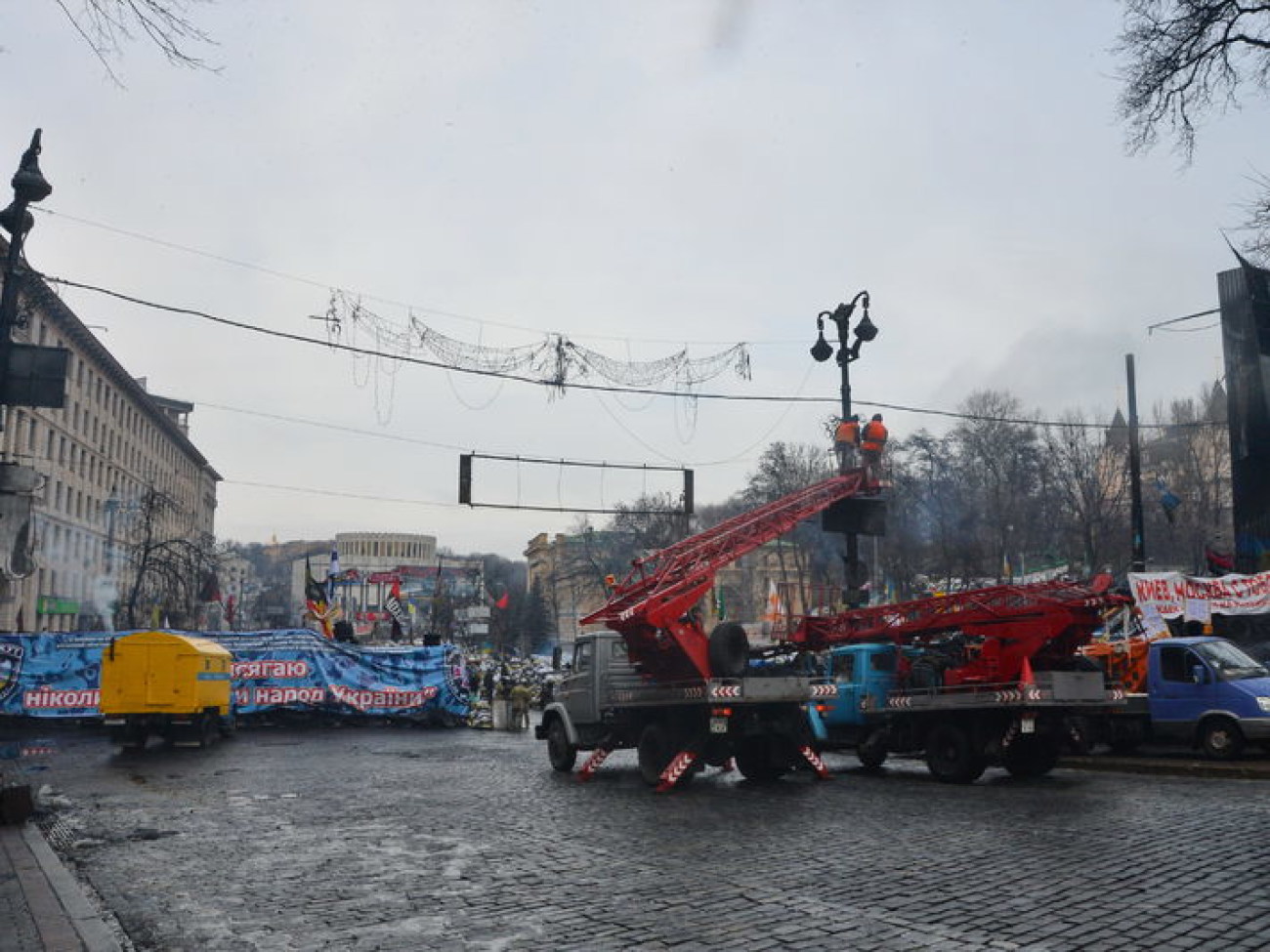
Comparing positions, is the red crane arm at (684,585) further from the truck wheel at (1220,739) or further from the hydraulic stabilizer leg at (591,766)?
the truck wheel at (1220,739)

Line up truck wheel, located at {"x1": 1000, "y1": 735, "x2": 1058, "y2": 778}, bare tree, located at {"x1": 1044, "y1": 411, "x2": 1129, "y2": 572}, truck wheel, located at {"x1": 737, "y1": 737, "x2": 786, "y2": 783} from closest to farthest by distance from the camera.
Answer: truck wheel, located at {"x1": 1000, "y1": 735, "x2": 1058, "y2": 778}, truck wheel, located at {"x1": 737, "y1": 737, "x2": 786, "y2": 783}, bare tree, located at {"x1": 1044, "y1": 411, "x2": 1129, "y2": 572}

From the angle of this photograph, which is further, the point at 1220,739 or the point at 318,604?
the point at 318,604

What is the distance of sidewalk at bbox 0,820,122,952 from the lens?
6348 mm

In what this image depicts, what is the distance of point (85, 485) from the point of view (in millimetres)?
70312

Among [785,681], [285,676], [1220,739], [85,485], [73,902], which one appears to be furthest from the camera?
[85,485]

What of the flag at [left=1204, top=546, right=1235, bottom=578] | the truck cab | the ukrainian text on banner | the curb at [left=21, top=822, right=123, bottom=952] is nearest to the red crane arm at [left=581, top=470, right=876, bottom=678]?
the truck cab

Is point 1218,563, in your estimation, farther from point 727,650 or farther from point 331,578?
point 331,578

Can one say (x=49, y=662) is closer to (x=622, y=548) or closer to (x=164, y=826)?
(x=164, y=826)

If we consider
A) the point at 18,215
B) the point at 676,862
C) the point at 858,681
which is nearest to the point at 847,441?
the point at 858,681

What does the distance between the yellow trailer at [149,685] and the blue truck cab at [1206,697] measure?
62.4 feet

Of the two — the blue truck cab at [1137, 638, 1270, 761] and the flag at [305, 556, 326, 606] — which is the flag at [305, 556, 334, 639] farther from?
the blue truck cab at [1137, 638, 1270, 761]

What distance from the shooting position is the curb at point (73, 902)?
6.41 metres

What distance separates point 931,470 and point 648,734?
129 feet

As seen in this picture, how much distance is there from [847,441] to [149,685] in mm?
15643
